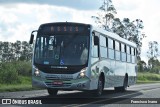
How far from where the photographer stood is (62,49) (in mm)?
19953

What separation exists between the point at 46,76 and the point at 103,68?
4.10 metres

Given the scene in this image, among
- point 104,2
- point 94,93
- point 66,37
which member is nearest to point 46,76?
point 66,37

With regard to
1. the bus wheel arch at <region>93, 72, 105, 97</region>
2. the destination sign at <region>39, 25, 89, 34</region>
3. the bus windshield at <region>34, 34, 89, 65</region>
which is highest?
the destination sign at <region>39, 25, 89, 34</region>

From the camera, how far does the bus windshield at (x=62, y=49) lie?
19781 millimetres

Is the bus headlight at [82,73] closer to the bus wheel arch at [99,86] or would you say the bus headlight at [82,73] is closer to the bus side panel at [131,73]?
the bus wheel arch at [99,86]

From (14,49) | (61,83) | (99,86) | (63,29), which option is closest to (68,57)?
(61,83)

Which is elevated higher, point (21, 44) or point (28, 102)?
point (21, 44)

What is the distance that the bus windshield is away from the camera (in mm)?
19781

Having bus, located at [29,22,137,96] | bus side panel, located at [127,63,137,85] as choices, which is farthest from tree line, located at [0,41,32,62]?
bus, located at [29,22,137,96]

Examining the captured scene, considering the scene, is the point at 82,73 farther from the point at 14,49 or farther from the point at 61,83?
the point at 14,49

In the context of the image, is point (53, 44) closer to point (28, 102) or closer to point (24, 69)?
point (28, 102)

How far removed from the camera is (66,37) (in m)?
20.2

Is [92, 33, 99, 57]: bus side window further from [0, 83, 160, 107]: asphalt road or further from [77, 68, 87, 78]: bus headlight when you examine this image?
[0, 83, 160, 107]: asphalt road

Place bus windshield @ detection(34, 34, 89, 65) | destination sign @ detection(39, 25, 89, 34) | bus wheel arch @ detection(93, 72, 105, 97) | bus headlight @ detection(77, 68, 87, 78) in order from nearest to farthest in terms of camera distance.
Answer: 1. bus headlight @ detection(77, 68, 87, 78)
2. bus windshield @ detection(34, 34, 89, 65)
3. destination sign @ detection(39, 25, 89, 34)
4. bus wheel arch @ detection(93, 72, 105, 97)
